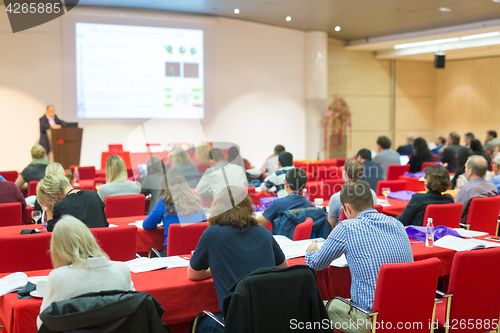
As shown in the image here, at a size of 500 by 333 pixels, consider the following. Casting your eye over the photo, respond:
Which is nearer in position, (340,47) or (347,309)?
(347,309)

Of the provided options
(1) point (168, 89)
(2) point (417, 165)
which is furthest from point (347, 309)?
(1) point (168, 89)

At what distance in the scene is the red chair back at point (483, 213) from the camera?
4.71 meters

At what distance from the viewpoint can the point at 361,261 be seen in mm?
2670

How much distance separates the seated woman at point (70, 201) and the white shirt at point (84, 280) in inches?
64.6

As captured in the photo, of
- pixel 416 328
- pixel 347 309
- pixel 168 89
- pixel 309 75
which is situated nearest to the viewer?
pixel 416 328

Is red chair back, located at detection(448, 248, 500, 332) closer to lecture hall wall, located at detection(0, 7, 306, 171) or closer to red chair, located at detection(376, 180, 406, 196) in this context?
red chair, located at detection(376, 180, 406, 196)

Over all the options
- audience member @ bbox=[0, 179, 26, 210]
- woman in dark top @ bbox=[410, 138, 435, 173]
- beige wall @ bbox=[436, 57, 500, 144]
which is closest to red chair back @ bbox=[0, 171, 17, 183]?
audience member @ bbox=[0, 179, 26, 210]

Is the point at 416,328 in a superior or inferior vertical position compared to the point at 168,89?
inferior

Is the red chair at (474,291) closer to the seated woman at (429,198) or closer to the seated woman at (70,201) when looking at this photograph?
the seated woman at (429,198)

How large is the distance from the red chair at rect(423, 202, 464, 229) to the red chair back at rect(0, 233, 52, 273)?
10.4 ft

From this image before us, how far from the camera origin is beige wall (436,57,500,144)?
49.5 feet

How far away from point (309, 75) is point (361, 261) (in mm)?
11544

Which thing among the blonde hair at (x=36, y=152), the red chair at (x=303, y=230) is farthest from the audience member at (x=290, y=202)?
the blonde hair at (x=36, y=152)

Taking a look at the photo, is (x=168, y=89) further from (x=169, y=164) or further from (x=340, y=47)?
(x=169, y=164)
